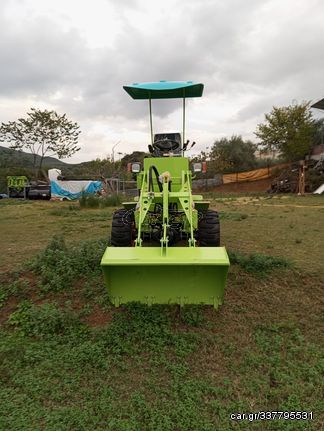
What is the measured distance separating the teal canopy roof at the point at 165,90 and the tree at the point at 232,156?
1026 inches

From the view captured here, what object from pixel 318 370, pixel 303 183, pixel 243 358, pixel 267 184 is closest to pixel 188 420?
pixel 243 358

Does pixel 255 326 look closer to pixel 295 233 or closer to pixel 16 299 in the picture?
pixel 16 299

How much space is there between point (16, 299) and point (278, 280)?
338cm

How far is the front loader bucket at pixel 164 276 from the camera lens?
3.37 meters

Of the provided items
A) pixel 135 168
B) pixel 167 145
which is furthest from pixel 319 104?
pixel 135 168

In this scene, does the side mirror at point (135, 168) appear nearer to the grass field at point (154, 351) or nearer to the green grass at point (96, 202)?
the grass field at point (154, 351)

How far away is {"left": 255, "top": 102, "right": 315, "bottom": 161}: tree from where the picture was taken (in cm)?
2700

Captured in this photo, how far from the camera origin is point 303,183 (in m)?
22.1

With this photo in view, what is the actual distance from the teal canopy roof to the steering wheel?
781 mm

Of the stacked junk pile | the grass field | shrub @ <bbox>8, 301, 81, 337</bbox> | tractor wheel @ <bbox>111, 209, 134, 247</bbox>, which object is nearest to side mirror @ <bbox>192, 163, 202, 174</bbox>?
tractor wheel @ <bbox>111, 209, 134, 247</bbox>

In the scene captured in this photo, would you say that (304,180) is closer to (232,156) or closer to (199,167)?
(232,156)

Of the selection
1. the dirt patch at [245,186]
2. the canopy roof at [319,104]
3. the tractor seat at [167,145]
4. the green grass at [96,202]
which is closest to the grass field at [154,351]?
the tractor seat at [167,145]

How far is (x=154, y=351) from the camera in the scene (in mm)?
3422

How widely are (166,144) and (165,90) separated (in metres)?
0.88
